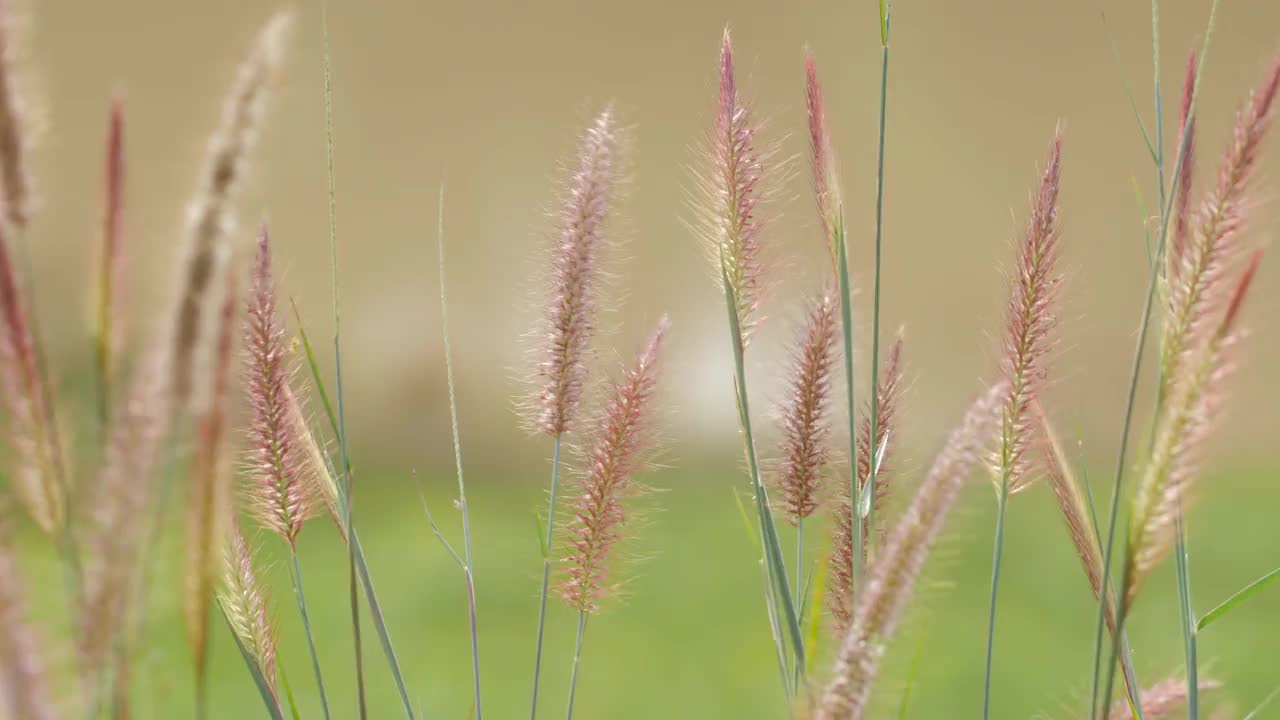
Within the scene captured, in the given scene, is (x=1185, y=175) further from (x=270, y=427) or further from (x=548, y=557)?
(x=270, y=427)

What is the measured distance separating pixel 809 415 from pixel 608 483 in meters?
0.15

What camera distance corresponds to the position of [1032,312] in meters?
0.85

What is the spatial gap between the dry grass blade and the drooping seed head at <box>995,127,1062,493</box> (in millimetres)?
229

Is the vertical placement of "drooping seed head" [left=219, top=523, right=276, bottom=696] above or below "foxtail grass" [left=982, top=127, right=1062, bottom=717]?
below

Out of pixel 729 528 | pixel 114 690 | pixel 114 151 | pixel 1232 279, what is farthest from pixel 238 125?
pixel 729 528

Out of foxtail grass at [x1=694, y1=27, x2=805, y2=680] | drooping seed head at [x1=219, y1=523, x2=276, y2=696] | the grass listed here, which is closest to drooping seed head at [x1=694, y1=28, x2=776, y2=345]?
foxtail grass at [x1=694, y1=27, x2=805, y2=680]

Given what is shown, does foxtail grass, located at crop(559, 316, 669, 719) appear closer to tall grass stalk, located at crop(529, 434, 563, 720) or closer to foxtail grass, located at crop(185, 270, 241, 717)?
tall grass stalk, located at crop(529, 434, 563, 720)

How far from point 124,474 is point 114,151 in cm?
16

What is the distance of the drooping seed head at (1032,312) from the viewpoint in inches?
32.9

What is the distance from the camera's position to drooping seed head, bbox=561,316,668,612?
94 centimetres

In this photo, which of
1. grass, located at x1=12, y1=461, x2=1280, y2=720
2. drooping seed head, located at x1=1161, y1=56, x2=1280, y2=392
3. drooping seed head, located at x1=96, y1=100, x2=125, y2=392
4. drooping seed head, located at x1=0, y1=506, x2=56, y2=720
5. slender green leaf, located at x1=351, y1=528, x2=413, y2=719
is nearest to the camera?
drooping seed head, located at x1=0, y1=506, x2=56, y2=720

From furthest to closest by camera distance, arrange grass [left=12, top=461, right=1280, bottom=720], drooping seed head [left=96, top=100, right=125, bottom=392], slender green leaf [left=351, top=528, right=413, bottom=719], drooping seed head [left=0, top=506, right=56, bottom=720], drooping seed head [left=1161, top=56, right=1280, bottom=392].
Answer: grass [left=12, top=461, right=1280, bottom=720] → slender green leaf [left=351, top=528, right=413, bottom=719] → drooping seed head [left=1161, top=56, right=1280, bottom=392] → drooping seed head [left=96, top=100, right=125, bottom=392] → drooping seed head [left=0, top=506, right=56, bottom=720]

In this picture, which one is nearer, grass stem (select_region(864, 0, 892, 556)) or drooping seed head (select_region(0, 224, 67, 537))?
drooping seed head (select_region(0, 224, 67, 537))

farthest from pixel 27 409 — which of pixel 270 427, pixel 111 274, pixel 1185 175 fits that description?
pixel 1185 175
